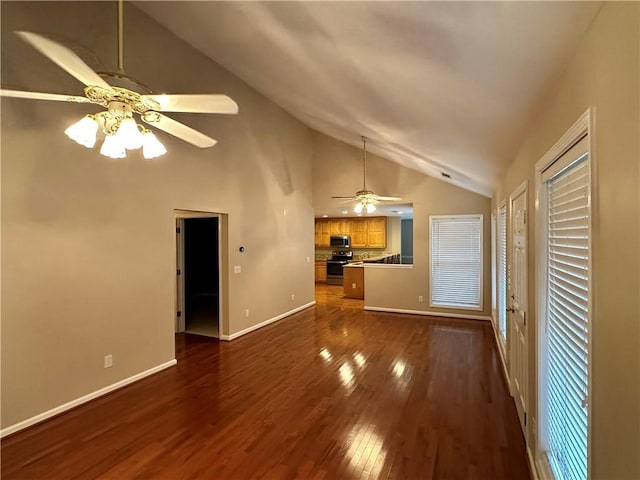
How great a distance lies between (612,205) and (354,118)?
11.3 ft

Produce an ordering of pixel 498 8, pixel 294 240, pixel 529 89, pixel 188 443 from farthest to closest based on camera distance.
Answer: pixel 294 240
pixel 188 443
pixel 529 89
pixel 498 8

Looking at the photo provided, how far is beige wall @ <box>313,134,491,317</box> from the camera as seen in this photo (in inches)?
255

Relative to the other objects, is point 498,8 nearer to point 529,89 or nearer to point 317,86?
point 529,89

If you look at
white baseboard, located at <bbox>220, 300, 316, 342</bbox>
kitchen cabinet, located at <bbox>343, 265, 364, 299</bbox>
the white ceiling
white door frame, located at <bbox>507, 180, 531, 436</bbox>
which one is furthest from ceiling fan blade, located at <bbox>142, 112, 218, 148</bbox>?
kitchen cabinet, located at <bbox>343, 265, 364, 299</bbox>

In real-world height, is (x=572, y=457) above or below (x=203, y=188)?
below

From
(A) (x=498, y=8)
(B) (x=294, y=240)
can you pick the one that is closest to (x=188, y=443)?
(A) (x=498, y=8)

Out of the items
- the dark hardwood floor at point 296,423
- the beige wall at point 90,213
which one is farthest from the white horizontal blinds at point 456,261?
the beige wall at point 90,213

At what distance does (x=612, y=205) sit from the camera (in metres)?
1.01

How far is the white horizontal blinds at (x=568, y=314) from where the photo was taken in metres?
1.36

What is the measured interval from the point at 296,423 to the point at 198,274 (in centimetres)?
661

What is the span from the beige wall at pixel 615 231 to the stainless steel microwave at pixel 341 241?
9918mm

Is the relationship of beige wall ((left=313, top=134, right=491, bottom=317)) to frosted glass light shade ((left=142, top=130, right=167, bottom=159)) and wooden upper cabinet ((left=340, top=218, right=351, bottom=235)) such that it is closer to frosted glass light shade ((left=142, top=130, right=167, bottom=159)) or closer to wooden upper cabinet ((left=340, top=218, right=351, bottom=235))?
wooden upper cabinet ((left=340, top=218, right=351, bottom=235))

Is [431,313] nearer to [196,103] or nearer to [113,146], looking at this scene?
[196,103]

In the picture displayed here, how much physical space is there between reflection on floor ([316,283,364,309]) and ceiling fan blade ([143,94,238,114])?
6.16m
